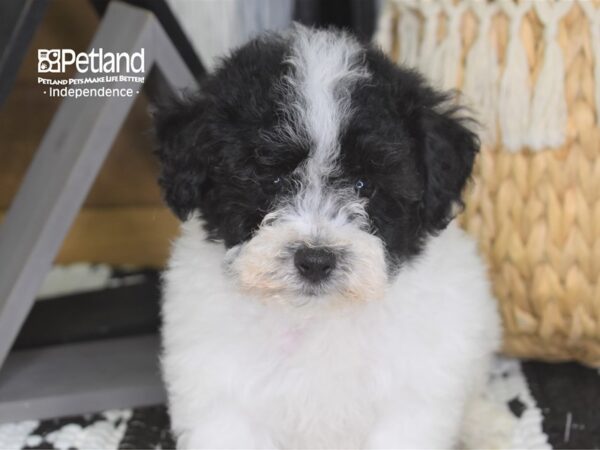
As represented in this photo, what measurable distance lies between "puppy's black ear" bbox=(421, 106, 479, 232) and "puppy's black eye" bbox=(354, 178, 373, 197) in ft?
0.51

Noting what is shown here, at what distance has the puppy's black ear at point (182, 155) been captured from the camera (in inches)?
74.4

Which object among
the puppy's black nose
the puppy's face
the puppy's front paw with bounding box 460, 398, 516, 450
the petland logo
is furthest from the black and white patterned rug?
the petland logo

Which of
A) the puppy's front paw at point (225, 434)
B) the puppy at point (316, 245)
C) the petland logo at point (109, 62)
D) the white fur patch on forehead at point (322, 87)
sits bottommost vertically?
the puppy's front paw at point (225, 434)

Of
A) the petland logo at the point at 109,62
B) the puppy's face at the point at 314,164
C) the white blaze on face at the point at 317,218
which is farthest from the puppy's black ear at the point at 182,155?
the petland logo at the point at 109,62

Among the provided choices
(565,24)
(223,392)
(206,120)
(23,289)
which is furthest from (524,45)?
(23,289)

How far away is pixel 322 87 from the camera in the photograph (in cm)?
182

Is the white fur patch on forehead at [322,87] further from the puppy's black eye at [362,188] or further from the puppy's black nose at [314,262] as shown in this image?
the puppy's black nose at [314,262]

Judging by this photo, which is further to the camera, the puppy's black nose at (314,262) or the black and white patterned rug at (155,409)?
the black and white patterned rug at (155,409)

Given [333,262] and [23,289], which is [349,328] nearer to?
[333,262]

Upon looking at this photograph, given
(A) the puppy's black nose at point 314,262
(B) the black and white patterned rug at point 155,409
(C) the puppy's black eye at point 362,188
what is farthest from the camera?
(B) the black and white patterned rug at point 155,409

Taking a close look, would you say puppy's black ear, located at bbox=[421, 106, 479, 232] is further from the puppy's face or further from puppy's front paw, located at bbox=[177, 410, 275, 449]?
puppy's front paw, located at bbox=[177, 410, 275, 449]

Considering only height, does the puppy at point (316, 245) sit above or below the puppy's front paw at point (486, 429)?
above

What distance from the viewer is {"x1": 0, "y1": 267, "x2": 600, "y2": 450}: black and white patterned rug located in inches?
87.6

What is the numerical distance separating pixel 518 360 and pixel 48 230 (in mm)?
1562
